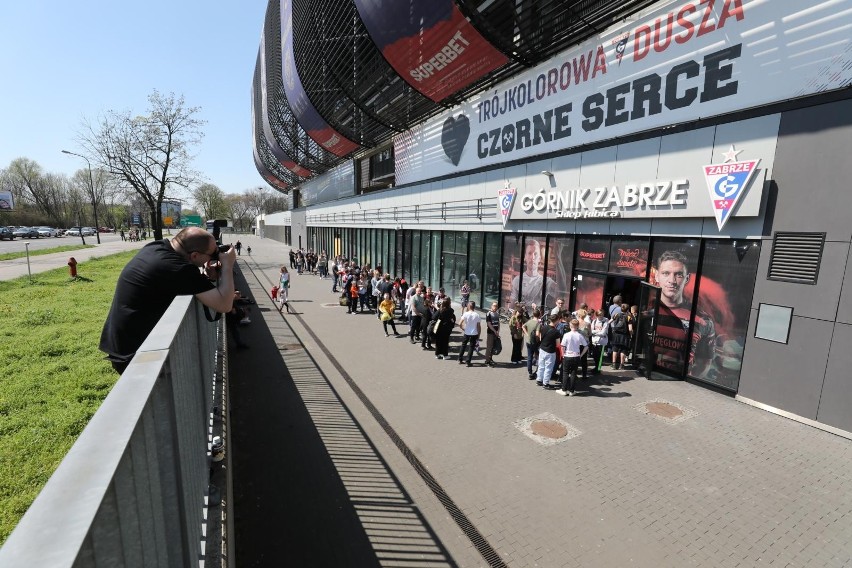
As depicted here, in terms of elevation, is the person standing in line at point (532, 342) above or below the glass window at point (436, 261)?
below

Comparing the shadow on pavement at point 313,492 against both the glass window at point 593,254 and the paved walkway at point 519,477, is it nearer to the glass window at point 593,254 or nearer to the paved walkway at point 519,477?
the paved walkway at point 519,477

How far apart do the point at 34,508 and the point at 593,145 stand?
496 inches

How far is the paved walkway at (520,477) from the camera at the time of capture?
4648 mm

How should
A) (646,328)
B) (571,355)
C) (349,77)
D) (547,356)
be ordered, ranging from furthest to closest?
(349,77)
(646,328)
(547,356)
(571,355)

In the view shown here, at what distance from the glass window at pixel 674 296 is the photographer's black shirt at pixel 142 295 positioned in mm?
10124

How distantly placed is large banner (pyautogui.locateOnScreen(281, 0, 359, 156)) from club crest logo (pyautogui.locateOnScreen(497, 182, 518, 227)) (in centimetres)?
1660

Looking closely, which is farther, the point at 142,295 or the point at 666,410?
the point at 666,410

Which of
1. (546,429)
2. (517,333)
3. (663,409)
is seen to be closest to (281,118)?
(517,333)

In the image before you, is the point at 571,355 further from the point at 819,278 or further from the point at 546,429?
the point at 819,278

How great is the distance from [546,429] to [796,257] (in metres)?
5.69

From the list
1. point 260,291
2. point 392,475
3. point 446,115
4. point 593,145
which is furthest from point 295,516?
point 260,291

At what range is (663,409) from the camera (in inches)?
324

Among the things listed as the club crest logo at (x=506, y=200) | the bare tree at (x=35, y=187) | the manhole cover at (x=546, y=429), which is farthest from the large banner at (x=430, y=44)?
the bare tree at (x=35, y=187)

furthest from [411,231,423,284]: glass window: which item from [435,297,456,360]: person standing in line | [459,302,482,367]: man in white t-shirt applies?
[459,302,482,367]: man in white t-shirt
